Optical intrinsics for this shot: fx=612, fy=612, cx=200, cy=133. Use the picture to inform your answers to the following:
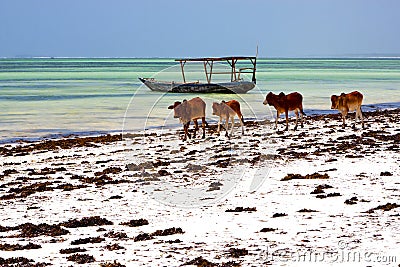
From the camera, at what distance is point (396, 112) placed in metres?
31.6

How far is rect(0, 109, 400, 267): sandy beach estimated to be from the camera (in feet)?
26.8

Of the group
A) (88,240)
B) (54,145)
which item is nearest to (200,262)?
(88,240)

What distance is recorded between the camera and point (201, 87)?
4006 centimetres

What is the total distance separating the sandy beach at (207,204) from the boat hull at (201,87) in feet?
55.1

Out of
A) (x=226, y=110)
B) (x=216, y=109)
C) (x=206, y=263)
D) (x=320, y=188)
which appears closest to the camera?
(x=206, y=263)

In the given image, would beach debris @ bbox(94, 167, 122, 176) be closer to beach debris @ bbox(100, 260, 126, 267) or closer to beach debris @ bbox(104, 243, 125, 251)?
beach debris @ bbox(104, 243, 125, 251)

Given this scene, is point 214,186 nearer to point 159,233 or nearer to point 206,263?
point 159,233

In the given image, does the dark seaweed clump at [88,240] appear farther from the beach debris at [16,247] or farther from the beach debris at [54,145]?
the beach debris at [54,145]

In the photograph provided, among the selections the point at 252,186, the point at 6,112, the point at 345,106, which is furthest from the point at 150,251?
the point at 6,112

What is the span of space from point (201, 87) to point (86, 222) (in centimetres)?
3046

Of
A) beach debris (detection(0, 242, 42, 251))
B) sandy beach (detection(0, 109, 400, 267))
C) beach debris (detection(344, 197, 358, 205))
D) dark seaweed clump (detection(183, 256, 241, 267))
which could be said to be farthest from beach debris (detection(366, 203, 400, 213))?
beach debris (detection(0, 242, 42, 251))

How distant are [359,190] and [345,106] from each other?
11344 mm

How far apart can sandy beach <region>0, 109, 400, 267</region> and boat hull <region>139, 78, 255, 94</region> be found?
661 inches

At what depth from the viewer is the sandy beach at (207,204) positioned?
8.16 meters
